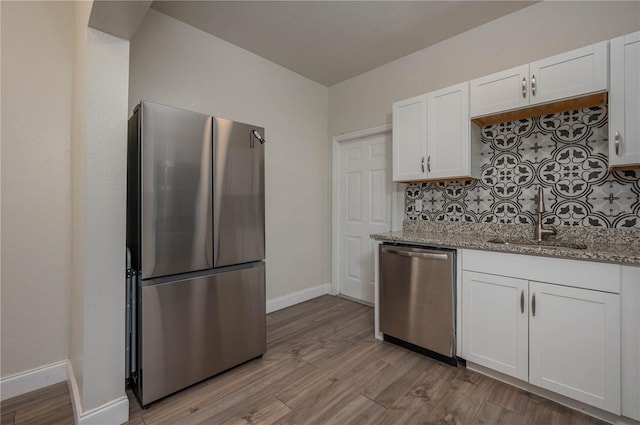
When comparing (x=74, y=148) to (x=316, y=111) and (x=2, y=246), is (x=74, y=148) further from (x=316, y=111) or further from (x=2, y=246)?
(x=316, y=111)

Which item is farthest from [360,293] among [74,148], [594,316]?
[74,148]

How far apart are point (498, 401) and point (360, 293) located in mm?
1907

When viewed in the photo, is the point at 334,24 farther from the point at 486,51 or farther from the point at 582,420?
the point at 582,420

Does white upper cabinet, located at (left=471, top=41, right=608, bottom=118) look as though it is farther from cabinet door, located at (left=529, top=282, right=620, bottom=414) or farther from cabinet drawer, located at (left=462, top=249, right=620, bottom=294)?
→ cabinet door, located at (left=529, top=282, right=620, bottom=414)

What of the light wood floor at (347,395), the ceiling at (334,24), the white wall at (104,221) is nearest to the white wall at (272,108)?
the ceiling at (334,24)

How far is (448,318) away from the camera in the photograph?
2068mm

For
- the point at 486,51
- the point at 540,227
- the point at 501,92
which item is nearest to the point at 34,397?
the point at 540,227

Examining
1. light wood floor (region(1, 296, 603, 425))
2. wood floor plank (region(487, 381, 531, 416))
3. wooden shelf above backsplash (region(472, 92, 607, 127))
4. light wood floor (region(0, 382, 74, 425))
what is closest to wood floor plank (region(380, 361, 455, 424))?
light wood floor (region(1, 296, 603, 425))

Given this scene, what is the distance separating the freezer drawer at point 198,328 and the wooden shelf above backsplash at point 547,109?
2.18 meters

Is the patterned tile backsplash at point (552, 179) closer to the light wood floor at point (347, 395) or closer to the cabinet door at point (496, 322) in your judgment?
the cabinet door at point (496, 322)

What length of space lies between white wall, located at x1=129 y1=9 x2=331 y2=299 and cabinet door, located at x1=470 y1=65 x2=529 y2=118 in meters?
1.94

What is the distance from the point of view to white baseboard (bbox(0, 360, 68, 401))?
69.3 inches

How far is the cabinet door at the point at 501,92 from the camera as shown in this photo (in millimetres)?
2021

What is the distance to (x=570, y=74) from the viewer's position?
184 cm
